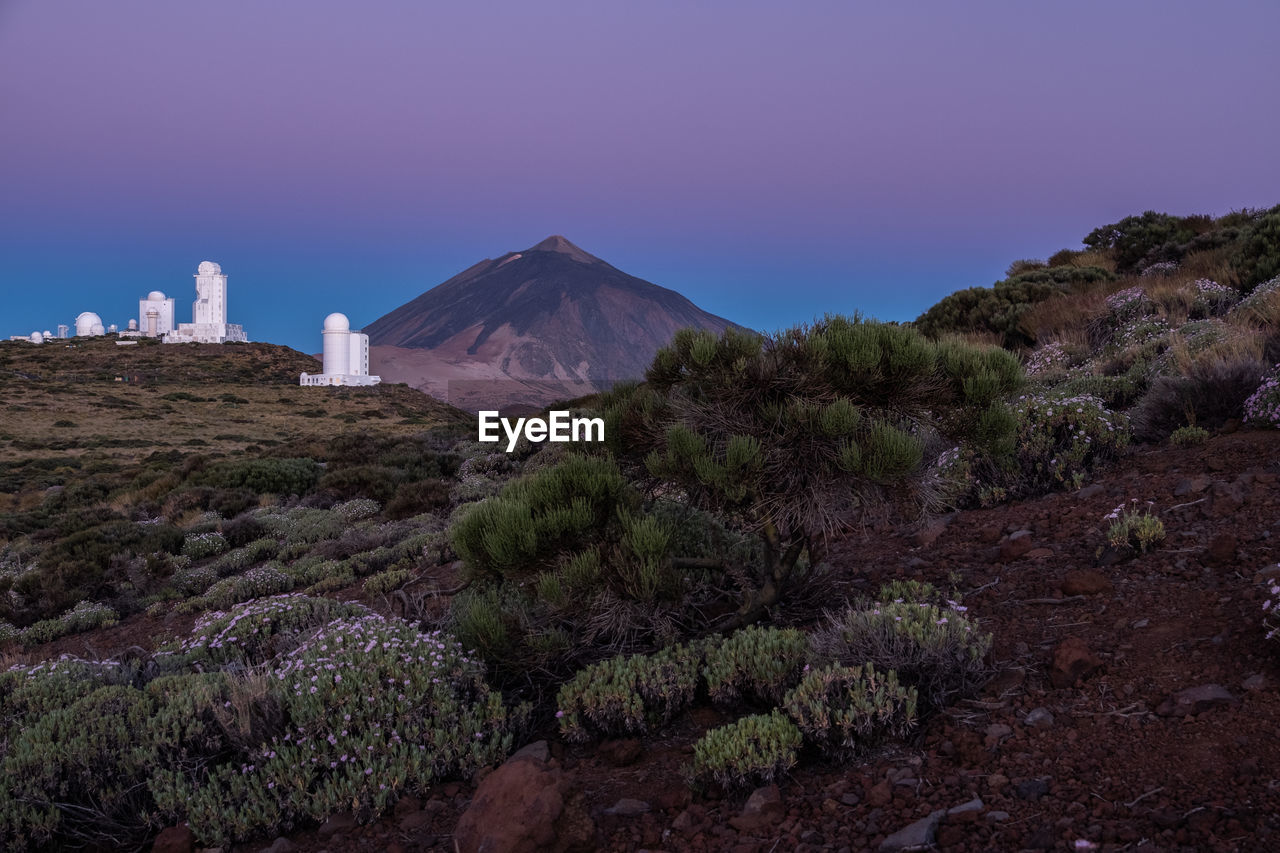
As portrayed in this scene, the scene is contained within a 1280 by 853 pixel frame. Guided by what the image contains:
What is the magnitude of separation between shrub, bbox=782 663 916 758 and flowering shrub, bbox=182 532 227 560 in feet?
35.0

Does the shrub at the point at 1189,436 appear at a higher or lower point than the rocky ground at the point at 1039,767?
higher

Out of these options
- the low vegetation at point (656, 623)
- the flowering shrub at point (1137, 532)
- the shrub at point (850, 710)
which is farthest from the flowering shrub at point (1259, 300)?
the shrub at point (850, 710)

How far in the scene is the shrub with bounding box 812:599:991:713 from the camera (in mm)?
3184

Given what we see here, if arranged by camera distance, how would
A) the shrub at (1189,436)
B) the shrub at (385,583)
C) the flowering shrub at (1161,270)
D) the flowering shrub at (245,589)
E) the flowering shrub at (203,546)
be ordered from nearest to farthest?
1. the shrub at (1189,436)
2. the shrub at (385,583)
3. the flowering shrub at (245,589)
4. the flowering shrub at (203,546)
5. the flowering shrub at (1161,270)

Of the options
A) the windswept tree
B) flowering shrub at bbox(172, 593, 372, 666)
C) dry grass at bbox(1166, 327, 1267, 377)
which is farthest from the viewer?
dry grass at bbox(1166, 327, 1267, 377)

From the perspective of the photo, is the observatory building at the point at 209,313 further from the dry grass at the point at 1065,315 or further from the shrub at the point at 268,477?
the dry grass at the point at 1065,315

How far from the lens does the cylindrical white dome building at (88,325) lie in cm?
8630

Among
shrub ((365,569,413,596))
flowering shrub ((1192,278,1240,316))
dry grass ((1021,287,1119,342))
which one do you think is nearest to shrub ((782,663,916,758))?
shrub ((365,569,413,596))

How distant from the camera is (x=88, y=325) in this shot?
86.8 m

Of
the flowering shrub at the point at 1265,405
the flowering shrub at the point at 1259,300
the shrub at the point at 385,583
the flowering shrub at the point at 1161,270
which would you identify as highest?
the flowering shrub at the point at 1161,270

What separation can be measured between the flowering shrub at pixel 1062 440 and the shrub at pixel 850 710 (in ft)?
11.6

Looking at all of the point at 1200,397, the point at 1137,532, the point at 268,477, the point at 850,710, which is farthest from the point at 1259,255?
the point at 268,477

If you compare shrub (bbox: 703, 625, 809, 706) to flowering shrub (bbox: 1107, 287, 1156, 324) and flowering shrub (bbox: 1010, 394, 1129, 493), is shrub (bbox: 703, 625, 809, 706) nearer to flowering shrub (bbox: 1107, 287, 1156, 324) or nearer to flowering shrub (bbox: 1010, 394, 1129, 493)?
flowering shrub (bbox: 1010, 394, 1129, 493)

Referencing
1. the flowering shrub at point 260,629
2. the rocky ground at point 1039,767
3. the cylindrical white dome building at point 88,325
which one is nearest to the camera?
the rocky ground at point 1039,767
